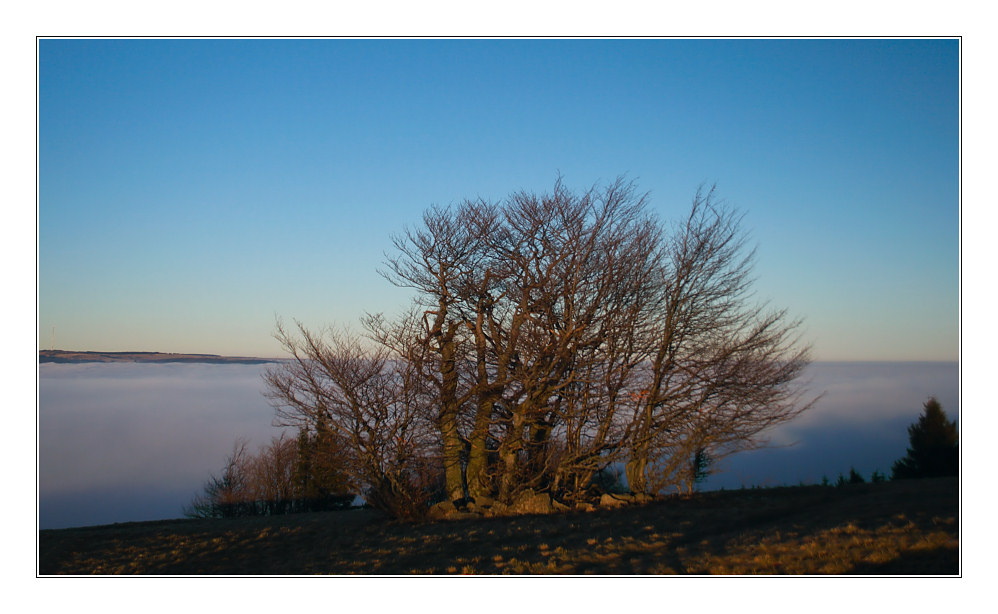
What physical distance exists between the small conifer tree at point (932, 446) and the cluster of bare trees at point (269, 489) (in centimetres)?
2210

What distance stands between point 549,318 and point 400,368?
137 inches

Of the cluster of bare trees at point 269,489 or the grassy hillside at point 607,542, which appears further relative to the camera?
the cluster of bare trees at point 269,489

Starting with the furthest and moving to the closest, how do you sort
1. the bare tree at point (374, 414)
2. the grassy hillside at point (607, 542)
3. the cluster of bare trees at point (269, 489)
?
the cluster of bare trees at point (269, 489)
the bare tree at point (374, 414)
the grassy hillside at point (607, 542)

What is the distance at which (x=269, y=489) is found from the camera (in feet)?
111

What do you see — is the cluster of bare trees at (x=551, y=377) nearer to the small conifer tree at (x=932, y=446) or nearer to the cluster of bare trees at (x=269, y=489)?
the small conifer tree at (x=932, y=446)

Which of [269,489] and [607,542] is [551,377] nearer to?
[607,542]

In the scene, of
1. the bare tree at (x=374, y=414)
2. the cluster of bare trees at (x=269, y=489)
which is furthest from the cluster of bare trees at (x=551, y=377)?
the cluster of bare trees at (x=269, y=489)

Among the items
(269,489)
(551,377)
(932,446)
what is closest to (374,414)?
(551,377)

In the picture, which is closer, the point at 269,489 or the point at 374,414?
the point at 374,414

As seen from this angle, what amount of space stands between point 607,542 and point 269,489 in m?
28.7

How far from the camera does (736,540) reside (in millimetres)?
8852

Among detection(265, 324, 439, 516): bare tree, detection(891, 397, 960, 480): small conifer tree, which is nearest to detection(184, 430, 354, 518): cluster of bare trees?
detection(265, 324, 439, 516): bare tree

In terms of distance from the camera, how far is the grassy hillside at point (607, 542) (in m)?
7.50

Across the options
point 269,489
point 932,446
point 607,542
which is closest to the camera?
point 607,542
